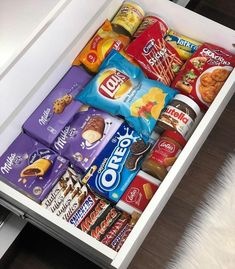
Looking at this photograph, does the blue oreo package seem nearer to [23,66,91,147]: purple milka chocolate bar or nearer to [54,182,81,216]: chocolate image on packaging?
[54,182,81,216]: chocolate image on packaging

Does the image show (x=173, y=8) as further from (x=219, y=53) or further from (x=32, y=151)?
(x=32, y=151)

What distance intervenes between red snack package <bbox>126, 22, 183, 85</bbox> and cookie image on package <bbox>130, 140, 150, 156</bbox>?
0.66ft

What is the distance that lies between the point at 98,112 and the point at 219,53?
0.38m

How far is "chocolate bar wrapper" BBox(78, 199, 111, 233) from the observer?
1.25 meters

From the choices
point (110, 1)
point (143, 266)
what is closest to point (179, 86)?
point (110, 1)

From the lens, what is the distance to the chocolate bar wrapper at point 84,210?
4.09 feet

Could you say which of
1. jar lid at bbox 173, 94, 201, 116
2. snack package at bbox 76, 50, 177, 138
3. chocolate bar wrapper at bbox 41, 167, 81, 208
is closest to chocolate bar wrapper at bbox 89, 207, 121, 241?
chocolate bar wrapper at bbox 41, 167, 81, 208

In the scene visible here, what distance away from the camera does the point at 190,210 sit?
162 cm

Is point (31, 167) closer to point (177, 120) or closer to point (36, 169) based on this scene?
point (36, 169)

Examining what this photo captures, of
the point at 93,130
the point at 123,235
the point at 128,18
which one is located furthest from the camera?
the point at 128,18

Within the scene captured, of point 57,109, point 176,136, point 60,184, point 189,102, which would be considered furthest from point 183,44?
point 60,184

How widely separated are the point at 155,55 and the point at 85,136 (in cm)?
31

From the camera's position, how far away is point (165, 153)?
128 centimetres

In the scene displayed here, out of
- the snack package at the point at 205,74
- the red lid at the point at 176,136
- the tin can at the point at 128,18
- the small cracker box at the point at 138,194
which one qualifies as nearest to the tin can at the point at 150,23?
the tin can at the point at 128,18
